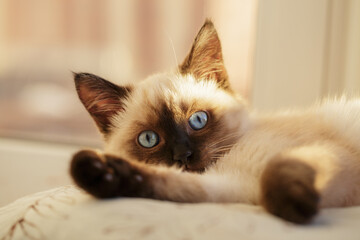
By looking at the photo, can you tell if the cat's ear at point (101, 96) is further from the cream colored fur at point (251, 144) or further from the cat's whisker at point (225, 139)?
the cat's whisker at point (225, 139)

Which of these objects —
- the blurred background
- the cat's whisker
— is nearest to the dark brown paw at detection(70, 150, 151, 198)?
the cat's whisker

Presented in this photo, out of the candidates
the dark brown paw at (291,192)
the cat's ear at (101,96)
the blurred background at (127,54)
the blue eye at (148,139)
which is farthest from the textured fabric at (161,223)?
the blurred background at (127,54)

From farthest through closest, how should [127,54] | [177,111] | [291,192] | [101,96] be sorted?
[127,54], [101,96], [177,111], [291,192]

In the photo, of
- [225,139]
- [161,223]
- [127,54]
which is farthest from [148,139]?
[127,54]

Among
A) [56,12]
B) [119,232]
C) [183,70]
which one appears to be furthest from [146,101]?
[56,12]

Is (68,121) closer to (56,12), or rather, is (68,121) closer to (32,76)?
(32,76)

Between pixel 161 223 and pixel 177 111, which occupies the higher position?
pixel 177 111

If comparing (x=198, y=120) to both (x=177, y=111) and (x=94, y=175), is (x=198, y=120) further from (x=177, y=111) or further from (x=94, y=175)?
(x=94, y=175)
